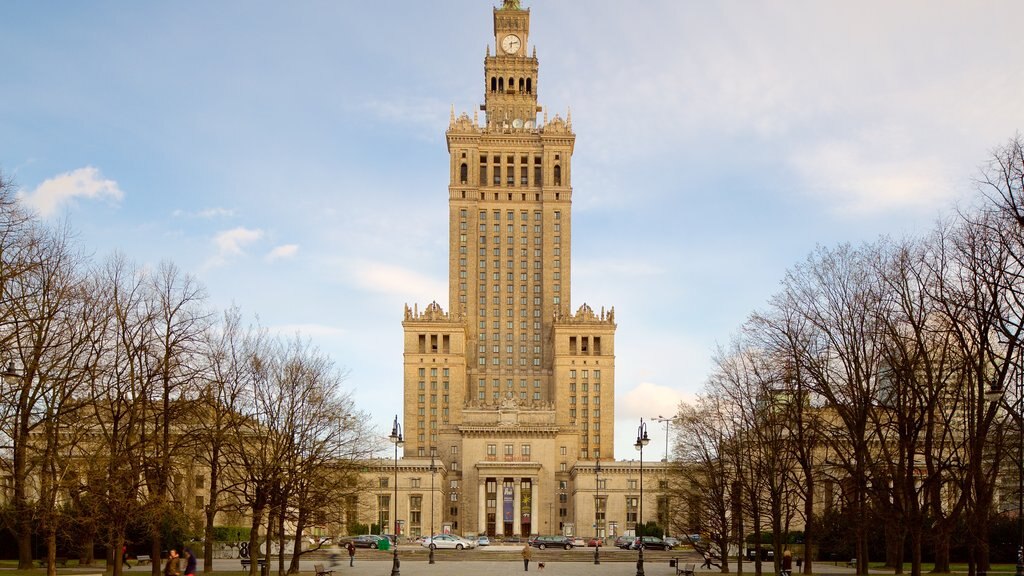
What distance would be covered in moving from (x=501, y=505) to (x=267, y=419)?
109613 mm

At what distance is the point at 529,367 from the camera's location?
188m

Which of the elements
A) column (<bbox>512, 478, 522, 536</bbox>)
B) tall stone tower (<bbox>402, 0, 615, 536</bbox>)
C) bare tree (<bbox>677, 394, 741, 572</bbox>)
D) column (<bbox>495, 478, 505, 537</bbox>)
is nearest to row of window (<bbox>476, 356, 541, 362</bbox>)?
tall stone tower (<bbox>402, 0, 615, 536</bbox>)

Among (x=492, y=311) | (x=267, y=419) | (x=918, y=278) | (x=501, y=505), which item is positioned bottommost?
(x=501, y=505)

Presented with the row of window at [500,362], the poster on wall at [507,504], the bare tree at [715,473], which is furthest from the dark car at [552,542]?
the row of window at [500,362]

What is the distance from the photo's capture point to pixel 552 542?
11662 cm

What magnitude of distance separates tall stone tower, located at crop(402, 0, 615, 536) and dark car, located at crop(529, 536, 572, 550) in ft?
178

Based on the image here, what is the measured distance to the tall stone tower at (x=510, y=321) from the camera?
181 meters

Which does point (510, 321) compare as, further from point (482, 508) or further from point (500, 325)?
point (482, 508)

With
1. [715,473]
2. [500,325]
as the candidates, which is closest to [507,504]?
[500,325]

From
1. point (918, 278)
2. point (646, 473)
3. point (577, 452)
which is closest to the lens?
point (918, 278)

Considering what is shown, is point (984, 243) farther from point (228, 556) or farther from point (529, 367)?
point (529, 367)

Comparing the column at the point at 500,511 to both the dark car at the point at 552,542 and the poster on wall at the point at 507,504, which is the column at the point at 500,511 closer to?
the poster on wall at the point at 507,504

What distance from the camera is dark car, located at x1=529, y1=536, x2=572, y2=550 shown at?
115 m

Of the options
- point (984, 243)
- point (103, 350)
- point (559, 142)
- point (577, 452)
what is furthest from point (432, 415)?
point (984, 243)
